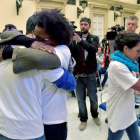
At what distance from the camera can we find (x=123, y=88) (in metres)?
1.26

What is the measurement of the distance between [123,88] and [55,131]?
62 centimetres

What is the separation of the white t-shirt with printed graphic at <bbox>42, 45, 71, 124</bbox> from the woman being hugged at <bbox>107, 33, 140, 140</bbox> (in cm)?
56

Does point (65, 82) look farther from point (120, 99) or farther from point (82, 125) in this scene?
point (82, 125)

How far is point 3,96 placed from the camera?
2.62ft

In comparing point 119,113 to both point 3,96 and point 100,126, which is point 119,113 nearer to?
point 3,96

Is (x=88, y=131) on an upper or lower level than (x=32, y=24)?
lower

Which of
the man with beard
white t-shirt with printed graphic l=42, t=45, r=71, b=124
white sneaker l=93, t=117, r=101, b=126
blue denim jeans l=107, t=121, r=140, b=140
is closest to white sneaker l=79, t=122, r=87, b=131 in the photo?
the man with beard

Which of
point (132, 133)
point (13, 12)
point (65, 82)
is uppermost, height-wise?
point (13, 12)

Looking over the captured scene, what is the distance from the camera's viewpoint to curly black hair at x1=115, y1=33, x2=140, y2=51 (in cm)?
131

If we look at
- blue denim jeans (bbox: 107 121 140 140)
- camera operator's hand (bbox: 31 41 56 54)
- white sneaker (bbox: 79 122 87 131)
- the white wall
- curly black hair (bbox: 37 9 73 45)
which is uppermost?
the white wall

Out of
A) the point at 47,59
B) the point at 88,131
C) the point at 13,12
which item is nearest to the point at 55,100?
the point at 47,59

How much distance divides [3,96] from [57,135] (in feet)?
1.22

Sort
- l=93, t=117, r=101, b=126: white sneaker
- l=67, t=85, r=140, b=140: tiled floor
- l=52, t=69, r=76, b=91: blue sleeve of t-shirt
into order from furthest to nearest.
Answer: l=93, t=117, r=101, b=126: white sneaker < l=67, t=85, r=140, b=140: tiled floor < l=52, t=69, r=76, b=91: blue sleeve of t-shirt

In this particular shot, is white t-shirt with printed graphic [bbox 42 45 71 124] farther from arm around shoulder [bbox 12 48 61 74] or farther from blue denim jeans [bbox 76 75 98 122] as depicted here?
blue denim jeans [bbox 76 75 98 122]
